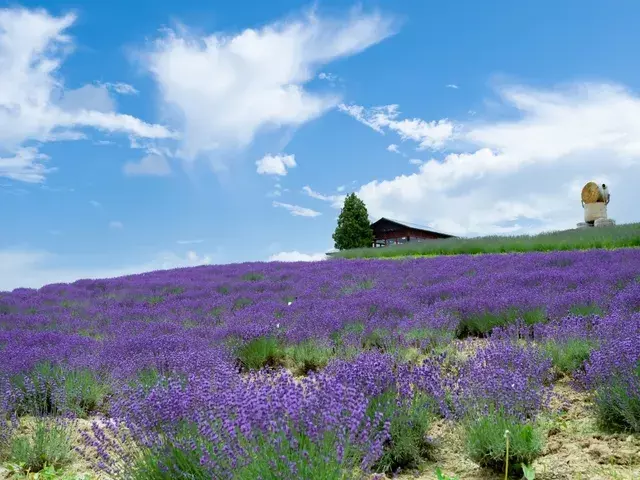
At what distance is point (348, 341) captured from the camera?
5.06 meters

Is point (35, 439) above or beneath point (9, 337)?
beneath

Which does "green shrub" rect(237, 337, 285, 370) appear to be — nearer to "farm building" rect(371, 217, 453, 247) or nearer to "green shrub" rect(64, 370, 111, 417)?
"green shrub" rect(64, 370, 111, 417)

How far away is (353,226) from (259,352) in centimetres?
2660

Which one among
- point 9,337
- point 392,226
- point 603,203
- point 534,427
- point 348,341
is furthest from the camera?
point 392,226

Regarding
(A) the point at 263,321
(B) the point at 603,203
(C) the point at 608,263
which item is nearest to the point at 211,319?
(A) the point at 263,321

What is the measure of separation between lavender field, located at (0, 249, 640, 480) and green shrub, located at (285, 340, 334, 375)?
0.01 metres

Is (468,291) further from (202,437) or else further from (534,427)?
(202,437)

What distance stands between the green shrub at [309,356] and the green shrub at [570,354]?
179cm

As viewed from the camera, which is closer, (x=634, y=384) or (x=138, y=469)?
(x=138, y=469)

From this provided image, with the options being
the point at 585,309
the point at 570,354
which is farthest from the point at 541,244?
the point at 570,354

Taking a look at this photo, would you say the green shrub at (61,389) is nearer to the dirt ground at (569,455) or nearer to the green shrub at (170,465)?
the green shrub at (170,465)

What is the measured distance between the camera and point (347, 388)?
2.69 meters

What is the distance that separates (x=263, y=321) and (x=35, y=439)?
119 inches

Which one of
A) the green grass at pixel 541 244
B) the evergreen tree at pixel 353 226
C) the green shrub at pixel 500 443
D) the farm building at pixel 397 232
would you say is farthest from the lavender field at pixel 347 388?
the farm building at pixel 397 232
